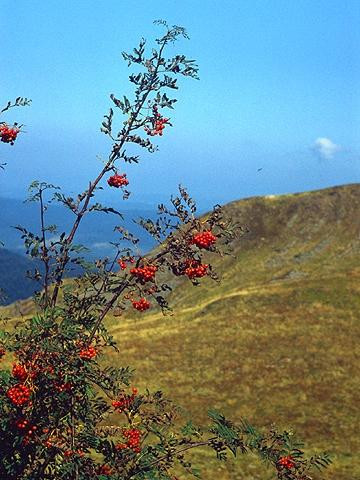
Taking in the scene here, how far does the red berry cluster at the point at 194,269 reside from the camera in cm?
931

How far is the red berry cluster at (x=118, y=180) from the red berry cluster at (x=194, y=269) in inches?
73.4

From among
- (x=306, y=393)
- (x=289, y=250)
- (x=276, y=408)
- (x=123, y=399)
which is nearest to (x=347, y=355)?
(x=306, y=393)

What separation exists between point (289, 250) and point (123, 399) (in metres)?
85.9

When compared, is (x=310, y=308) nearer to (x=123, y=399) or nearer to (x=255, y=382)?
(x=255, y=382)

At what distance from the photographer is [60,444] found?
9773 mm

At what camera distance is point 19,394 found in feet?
28.5

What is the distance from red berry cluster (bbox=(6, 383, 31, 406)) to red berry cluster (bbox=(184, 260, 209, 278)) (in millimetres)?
3151

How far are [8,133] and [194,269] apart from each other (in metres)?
4.32

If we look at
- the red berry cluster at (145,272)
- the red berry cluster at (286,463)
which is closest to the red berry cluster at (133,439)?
the red berry cluster at (286,463)

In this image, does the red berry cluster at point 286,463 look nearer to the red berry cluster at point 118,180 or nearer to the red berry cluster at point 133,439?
the red berry cluster at point 133,439

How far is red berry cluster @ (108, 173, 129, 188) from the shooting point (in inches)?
392

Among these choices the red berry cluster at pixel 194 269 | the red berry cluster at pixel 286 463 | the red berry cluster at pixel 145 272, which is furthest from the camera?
the red berry cluster at pixel 286 463

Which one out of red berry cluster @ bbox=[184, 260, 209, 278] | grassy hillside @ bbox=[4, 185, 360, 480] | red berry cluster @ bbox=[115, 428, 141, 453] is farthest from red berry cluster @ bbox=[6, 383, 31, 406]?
grassy hillside @ bbox=[4, 185, 360, 480]

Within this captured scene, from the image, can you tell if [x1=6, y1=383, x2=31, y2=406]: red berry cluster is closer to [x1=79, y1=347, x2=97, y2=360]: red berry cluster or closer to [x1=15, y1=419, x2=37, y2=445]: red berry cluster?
[x1=15, y1=419, x2=37, y2=445]: red berry cluster
